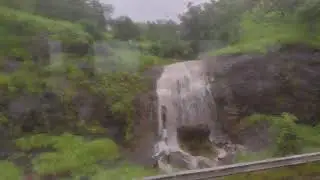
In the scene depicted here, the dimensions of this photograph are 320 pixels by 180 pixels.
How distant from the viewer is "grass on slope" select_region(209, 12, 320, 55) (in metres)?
7.36

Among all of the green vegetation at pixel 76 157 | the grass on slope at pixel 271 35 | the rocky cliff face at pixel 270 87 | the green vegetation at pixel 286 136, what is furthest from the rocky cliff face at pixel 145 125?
the grass on slope at pixel 271 35

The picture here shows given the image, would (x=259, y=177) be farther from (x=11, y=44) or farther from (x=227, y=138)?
(x=11, y=44)

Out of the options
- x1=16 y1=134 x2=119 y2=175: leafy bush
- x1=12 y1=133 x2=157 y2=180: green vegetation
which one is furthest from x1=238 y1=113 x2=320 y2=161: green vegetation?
x1=16 y1=134 x2=119 y2=175: leafy bush

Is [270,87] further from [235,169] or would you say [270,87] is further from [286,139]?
[235,169]

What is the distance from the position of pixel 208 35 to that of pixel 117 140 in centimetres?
425

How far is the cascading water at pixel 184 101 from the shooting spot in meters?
6.77

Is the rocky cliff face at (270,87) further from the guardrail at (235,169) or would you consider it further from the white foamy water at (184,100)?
the guardrail at (235,169)

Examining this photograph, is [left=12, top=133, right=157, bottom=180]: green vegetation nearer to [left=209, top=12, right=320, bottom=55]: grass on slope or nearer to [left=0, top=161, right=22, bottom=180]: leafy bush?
[left=0, top=161, right=22, bottom=180]: leafy bush

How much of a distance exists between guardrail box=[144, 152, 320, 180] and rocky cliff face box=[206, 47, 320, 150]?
3028 mm

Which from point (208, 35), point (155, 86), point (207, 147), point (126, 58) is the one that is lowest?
point (207, 147)

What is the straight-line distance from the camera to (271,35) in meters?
7.79

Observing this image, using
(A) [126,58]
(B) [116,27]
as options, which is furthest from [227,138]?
(B) [116,27]

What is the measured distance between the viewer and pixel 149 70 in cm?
762

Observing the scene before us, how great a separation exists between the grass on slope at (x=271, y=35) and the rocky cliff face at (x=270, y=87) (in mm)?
190
